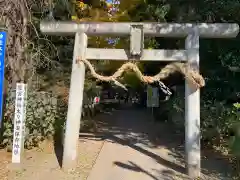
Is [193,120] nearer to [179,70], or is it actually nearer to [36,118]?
[179,70]

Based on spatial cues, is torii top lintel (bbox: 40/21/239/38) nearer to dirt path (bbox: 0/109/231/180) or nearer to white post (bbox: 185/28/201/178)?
white post (bbox: 185/28/201/178)

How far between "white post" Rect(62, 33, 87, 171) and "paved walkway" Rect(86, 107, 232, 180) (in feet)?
1.90

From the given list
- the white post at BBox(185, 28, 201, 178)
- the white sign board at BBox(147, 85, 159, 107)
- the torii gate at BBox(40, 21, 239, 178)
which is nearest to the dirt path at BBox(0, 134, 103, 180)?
the torii gate at BBox(40, 21, 239, 178)

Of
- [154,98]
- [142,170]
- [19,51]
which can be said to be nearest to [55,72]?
[19,51]

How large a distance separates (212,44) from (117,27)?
3041 mm

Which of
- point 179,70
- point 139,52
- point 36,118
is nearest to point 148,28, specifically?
point 139,52

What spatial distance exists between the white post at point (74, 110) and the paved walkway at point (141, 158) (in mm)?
579

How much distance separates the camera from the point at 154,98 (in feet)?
49.3

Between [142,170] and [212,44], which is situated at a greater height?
[212,44]

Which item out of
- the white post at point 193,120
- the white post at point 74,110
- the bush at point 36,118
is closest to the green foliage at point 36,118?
the bush at point 36,118

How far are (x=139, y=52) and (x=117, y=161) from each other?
2.52m

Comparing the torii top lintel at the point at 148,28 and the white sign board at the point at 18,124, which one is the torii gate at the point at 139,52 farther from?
the white sign board at the point at 18,124

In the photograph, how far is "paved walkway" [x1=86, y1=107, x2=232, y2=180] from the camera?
21.7 feet

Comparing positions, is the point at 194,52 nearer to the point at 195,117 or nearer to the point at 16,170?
the point at 195,117
